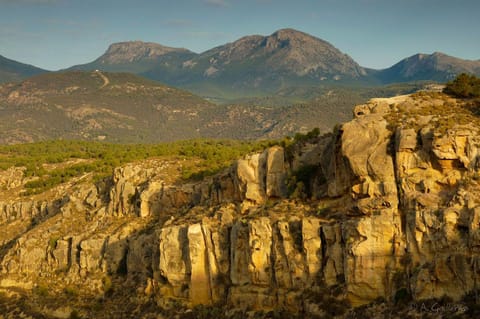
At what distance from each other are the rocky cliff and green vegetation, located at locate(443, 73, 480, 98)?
6.60 feet

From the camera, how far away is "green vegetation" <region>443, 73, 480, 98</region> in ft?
149

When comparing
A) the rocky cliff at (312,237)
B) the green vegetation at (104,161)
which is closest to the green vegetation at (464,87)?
the rocky cliff at (312,237)

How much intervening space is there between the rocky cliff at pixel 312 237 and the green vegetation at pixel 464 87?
2.01 metres

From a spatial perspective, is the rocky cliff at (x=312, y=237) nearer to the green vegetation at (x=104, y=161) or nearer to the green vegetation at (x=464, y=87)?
the green vegetation at (x=464, y=87)

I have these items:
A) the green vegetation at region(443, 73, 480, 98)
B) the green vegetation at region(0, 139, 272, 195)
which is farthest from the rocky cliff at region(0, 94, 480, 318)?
the green vegetation at region(0, 139, 272, 195)

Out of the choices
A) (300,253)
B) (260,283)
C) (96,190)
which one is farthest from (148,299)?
(96,190)

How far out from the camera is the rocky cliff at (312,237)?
1366 inches

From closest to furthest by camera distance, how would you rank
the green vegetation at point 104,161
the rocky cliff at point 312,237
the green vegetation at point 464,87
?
the rocky cliff at point 312,237 → the green vegetation at point 464,87 → the green vegetation at point 104,161

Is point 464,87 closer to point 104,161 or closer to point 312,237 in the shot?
point 312,237

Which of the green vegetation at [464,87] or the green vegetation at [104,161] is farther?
the green vegetation at [104,161]

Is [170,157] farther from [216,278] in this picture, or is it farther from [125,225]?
[216,278]

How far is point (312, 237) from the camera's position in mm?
39656

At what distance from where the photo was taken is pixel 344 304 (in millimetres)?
36688

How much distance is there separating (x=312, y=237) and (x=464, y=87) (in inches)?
692
